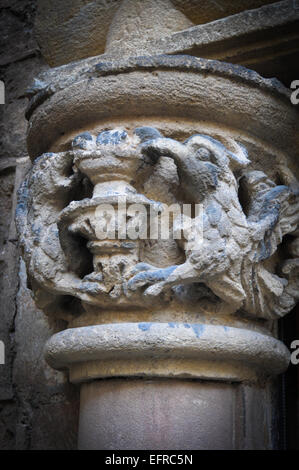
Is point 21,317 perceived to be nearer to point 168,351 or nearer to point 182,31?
point 168,351

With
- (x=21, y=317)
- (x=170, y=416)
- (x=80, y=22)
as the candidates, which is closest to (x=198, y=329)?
(x=170, y=416)

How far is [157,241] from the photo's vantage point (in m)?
1.31

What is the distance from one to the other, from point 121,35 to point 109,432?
3.32 ft

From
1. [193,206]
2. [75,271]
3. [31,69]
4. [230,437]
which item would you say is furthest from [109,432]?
[31,69]

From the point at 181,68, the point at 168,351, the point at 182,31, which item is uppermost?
the point at 182,31

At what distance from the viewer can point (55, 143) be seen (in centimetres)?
147

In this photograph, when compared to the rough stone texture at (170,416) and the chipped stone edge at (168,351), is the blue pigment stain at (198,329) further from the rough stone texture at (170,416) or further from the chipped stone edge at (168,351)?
the rough stone texture at (170,416)

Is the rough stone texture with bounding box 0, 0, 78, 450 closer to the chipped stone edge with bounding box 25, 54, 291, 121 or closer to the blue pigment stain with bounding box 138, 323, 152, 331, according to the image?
the blue pigment stain with bounding box 138, 323, 152, 331

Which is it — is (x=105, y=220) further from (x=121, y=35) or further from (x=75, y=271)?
(x=121, y=35)

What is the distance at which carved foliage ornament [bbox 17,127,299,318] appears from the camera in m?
1.23

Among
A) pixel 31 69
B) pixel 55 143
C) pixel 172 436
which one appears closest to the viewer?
pixel 172 436

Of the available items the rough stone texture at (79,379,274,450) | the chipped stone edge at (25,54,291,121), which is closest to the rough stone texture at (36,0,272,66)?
the chipped stone edge at (25,54,291,121)

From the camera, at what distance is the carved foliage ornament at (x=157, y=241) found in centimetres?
123

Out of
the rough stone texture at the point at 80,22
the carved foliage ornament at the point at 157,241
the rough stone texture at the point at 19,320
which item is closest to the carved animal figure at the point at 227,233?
the carved foliage ornament at the point at 157,241
